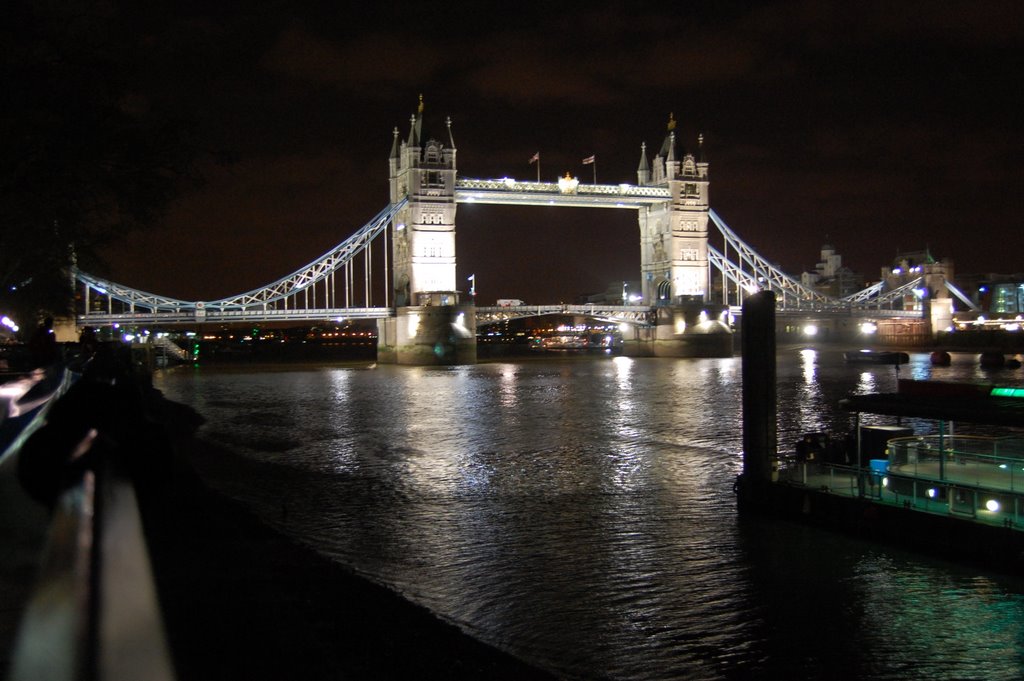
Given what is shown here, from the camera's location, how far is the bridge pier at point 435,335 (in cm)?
5309

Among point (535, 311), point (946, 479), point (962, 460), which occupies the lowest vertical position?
point (946, 479)

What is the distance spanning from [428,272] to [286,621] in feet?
161

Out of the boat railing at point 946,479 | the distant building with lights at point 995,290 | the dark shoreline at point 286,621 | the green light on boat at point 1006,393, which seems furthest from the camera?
the distant building with lights at point 995,290

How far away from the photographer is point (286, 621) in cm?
606

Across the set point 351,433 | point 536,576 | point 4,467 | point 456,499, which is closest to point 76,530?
point 4,467

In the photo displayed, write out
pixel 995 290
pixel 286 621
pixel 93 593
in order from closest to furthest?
pixel 93 593 < pixel 286 621 < pixel 995 290

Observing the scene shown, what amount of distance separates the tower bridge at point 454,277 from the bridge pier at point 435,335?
0.20ft

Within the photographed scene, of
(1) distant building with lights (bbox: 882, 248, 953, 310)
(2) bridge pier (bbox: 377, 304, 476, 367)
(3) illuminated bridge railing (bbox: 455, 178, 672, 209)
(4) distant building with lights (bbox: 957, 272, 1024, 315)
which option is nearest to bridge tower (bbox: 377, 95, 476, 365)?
(2) bridge pier (bbox: 377, 304, 476, 367)

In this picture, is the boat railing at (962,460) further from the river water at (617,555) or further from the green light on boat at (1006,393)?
the river water at (617,555)

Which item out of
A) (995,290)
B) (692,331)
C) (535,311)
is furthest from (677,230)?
(995,290)

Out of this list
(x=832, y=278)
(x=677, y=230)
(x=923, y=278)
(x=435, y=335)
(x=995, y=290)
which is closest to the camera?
(x=435, y=335)

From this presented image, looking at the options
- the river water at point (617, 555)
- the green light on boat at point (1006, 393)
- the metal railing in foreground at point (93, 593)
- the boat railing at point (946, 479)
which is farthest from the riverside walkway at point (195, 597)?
the green light on boat at point (1006, 393)

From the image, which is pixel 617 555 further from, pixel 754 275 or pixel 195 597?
pixel 754 275

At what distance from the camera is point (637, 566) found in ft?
29.5
